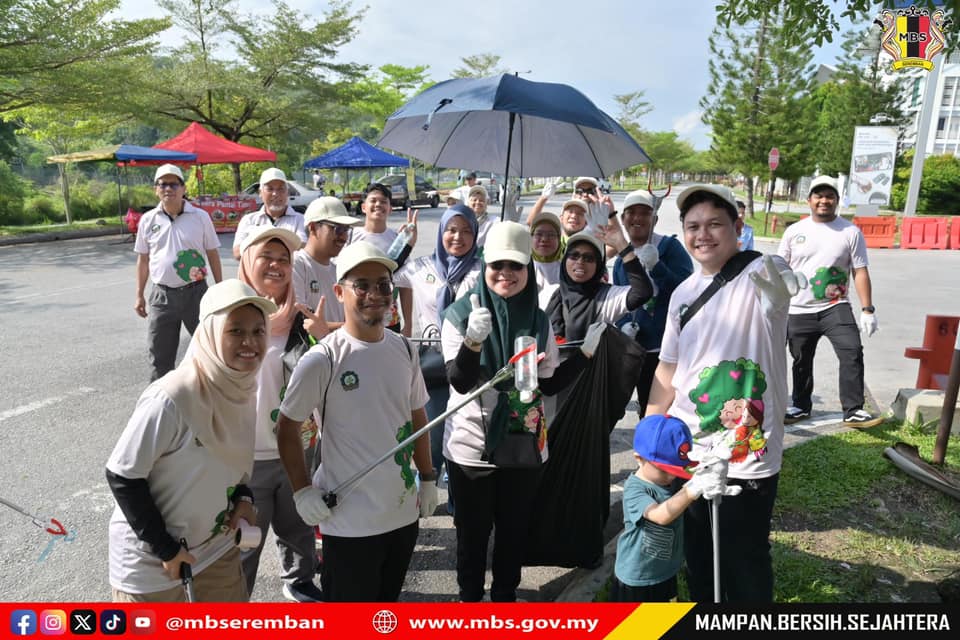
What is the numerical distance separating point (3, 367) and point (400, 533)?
19.9 ft

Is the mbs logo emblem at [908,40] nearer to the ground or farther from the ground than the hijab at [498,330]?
farther from the ground

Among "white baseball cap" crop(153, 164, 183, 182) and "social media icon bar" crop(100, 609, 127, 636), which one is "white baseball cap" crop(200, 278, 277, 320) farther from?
"white baseball cap" crop(153, 164, 183, 182)

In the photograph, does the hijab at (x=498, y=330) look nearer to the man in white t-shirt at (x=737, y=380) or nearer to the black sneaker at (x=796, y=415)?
the man in white t-shirt at (x=737, y=380)

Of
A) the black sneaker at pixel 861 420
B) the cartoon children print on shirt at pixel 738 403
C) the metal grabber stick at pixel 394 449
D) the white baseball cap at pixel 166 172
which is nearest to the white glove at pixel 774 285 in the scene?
the cartoon children print on shirt at pixel 738 403

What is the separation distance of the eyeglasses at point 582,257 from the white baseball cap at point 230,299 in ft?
6.08

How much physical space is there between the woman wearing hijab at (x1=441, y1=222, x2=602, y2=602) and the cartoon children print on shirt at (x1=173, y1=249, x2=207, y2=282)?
10.8ft

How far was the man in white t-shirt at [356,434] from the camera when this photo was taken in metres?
2.18

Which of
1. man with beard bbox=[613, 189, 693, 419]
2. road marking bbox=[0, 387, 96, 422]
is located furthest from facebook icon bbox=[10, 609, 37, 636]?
road marking bbox=[0, 387, 96, 422]

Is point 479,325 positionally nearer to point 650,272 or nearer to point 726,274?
point 726,274

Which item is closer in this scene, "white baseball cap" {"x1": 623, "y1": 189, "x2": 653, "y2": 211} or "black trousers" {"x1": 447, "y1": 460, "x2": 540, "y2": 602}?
"black trousers" {"x1": 447, "y1": 460, "x2": 540, "y2": 602}

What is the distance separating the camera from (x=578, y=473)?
10.4 feet

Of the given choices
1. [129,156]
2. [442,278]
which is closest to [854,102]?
[129,156]

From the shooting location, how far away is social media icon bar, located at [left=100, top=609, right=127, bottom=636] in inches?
74.7

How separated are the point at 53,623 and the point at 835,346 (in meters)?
5.26
